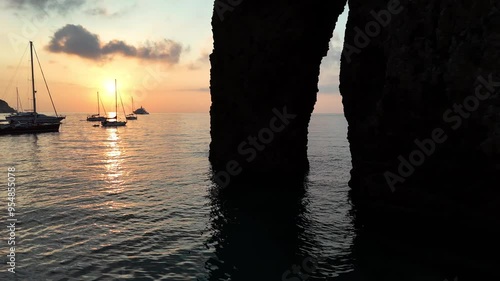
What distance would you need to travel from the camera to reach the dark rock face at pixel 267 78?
2823cm

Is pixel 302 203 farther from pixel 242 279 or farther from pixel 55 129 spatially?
pixel 55 129

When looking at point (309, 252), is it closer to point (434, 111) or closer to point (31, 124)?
point (434, 111)

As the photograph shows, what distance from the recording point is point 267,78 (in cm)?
2947

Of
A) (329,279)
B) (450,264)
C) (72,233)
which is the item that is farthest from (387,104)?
(72,233)

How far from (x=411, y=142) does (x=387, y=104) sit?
2.63 m

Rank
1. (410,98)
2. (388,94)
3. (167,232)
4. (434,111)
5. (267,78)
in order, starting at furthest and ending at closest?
(267,78) < (388,94) < (167,232) < (410,98) < (434,111)

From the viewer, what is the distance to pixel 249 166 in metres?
31.3

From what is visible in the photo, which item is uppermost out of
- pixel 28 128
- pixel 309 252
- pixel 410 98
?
pixel 410 98

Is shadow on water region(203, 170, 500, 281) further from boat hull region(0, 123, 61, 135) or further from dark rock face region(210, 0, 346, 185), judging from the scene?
boat hull region(0, 123, 61, 135)

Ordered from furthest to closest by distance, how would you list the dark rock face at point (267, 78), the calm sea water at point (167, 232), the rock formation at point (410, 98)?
1. the dark rock face at point (267, 78)
2. the rock formation at point (410, 98)
3. the calm sea water at point (167, 232)

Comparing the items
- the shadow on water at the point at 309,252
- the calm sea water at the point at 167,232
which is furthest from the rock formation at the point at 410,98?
the calm sea water at the point at 167,232

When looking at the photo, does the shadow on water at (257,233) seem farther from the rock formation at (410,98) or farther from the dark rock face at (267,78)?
the dark rock face at (267,78)

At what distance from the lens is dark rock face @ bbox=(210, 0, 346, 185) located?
92.6 feet

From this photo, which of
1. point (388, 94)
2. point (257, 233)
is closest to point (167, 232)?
point (257, 233)
